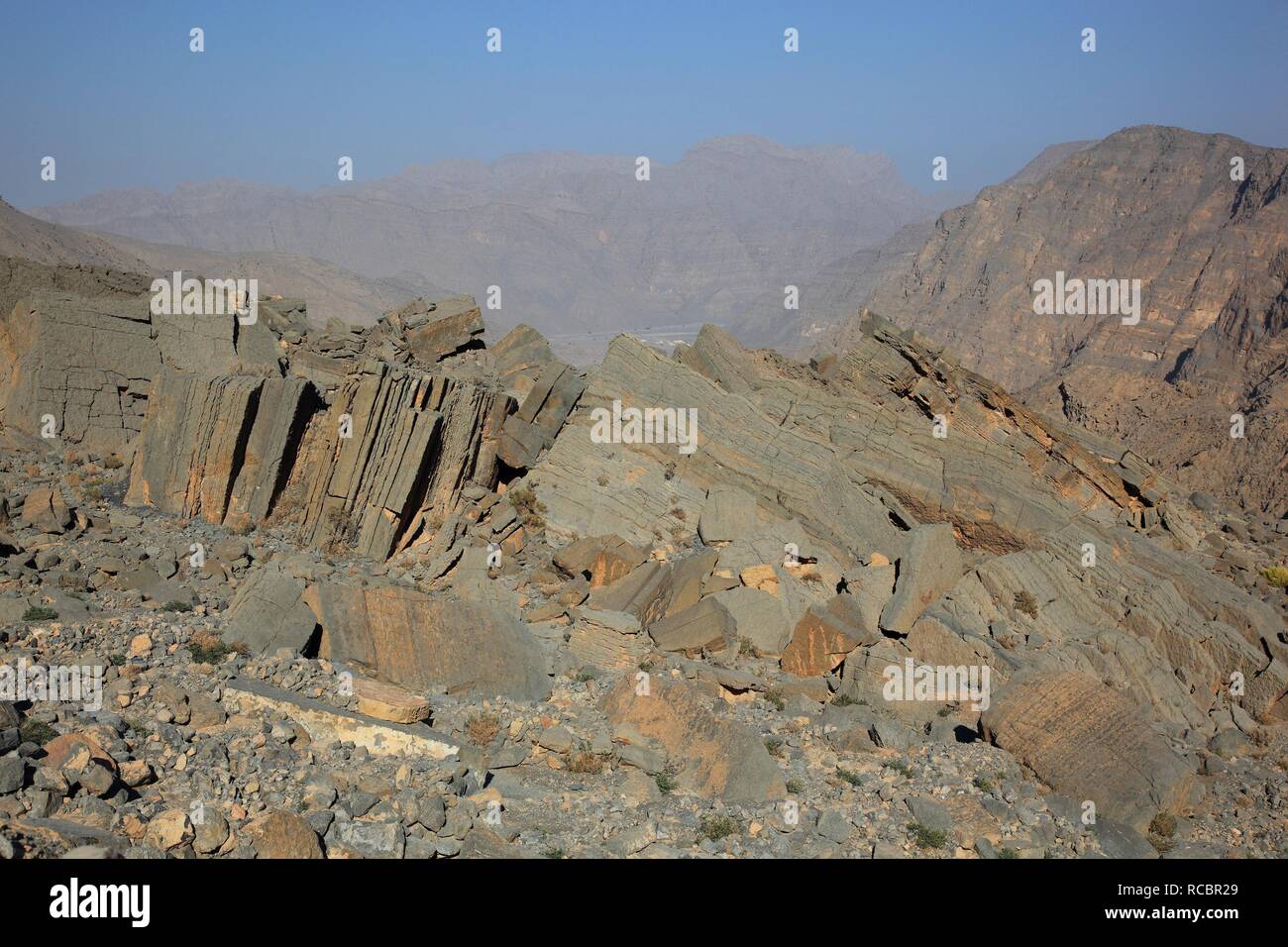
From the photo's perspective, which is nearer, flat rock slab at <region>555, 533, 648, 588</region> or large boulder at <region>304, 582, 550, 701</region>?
large boulder at <region>304, 582, 550, 701</region>

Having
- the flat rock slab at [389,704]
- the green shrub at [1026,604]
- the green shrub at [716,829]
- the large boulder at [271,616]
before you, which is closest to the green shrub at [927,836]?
the green shrub at [716,829]

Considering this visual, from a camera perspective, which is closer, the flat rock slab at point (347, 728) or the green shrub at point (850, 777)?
the flat rock slab at point (347, 728)

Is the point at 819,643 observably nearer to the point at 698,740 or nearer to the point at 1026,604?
the point at 1026,604

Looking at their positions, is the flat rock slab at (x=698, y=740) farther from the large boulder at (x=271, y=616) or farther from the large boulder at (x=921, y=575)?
the large boulder at (x=921, y=575)

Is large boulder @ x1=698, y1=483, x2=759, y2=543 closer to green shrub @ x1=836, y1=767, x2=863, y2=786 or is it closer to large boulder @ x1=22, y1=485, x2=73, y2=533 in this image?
green shrub @ x1=836, y1=767, x2=863, y2=786

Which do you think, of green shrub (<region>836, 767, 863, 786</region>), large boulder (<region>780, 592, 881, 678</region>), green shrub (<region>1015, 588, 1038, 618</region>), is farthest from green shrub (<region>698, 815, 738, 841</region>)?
green shrub (<region>1015, 588, 1038, 618</region>)

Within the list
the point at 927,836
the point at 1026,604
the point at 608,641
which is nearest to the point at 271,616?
the point at 608,641
